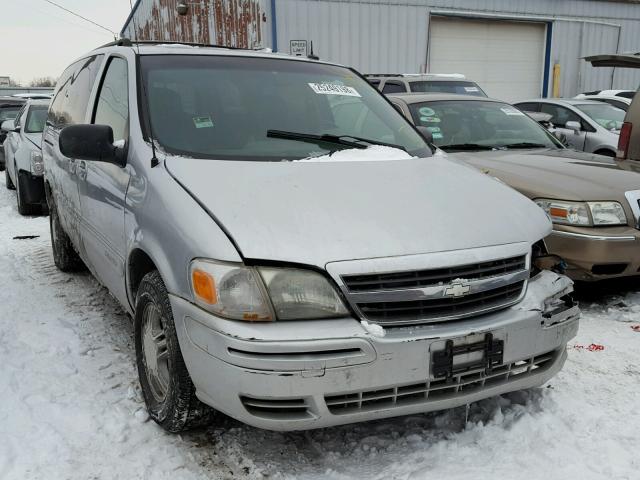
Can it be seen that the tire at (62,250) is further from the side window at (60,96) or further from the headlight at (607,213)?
the headlight at (607,213)

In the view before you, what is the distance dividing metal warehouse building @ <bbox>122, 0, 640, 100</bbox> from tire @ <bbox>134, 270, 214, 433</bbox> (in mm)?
13639

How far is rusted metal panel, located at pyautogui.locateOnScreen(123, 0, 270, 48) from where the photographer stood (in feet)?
51.6

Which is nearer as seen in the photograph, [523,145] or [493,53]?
[523,145]

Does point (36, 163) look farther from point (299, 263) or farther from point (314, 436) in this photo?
point (299, 263)

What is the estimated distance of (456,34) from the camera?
17938 mm

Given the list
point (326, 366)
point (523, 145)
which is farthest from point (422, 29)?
point (326, 366)

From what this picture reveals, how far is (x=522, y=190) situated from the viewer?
168 inches

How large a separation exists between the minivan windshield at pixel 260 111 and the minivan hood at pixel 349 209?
0.75 feet

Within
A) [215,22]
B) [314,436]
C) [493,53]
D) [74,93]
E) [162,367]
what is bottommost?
[314,436]

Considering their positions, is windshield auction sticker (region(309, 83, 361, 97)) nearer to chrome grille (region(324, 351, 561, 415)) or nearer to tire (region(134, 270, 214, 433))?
tire (region(134, 270, 214, 433))

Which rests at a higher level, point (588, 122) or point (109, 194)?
point (109, 194)

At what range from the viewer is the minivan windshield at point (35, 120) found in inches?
339

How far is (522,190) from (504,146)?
1.32 m

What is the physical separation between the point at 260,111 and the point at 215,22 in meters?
16.6
